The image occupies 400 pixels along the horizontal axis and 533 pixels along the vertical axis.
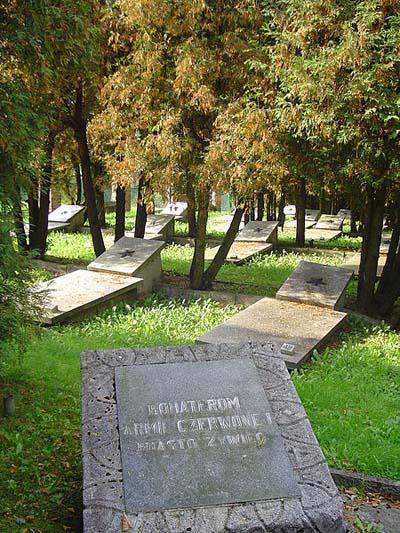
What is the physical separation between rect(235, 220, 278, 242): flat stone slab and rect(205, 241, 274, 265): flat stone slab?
0.67 ft

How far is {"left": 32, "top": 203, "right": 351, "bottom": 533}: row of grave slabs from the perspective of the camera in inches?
118

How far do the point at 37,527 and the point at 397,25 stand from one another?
667 centimetres

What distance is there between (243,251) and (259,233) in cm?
137

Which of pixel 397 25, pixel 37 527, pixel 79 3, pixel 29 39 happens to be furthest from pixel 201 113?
pixel 37 527

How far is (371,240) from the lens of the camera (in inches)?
376

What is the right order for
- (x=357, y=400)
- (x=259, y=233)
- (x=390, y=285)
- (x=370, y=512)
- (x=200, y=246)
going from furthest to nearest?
(x=259, y=233) → (x=200, y=246) → (x=390, y=285) → (x=357, y=400) → (x=370, y=512)

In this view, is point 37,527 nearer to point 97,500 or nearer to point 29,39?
point 97,500

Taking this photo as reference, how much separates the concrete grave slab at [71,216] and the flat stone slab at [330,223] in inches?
283

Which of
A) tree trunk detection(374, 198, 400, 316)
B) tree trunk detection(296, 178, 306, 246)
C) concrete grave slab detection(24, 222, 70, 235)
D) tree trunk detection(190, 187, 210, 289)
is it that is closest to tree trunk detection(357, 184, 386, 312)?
tree trunk detection(374, 198, 400, 316)

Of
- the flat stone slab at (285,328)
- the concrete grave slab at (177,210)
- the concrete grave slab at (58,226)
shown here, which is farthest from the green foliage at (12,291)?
the concrete grave slab at (177,210)

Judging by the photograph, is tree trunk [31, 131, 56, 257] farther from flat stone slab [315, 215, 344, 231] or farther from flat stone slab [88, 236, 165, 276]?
flat stone slab [315, 215, 344, 231]

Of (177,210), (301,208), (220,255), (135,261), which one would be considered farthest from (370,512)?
(177,210)

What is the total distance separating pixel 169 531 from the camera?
2.90 meters

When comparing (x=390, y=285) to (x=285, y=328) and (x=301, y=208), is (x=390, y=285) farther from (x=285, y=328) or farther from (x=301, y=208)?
(x=301, y=208)
